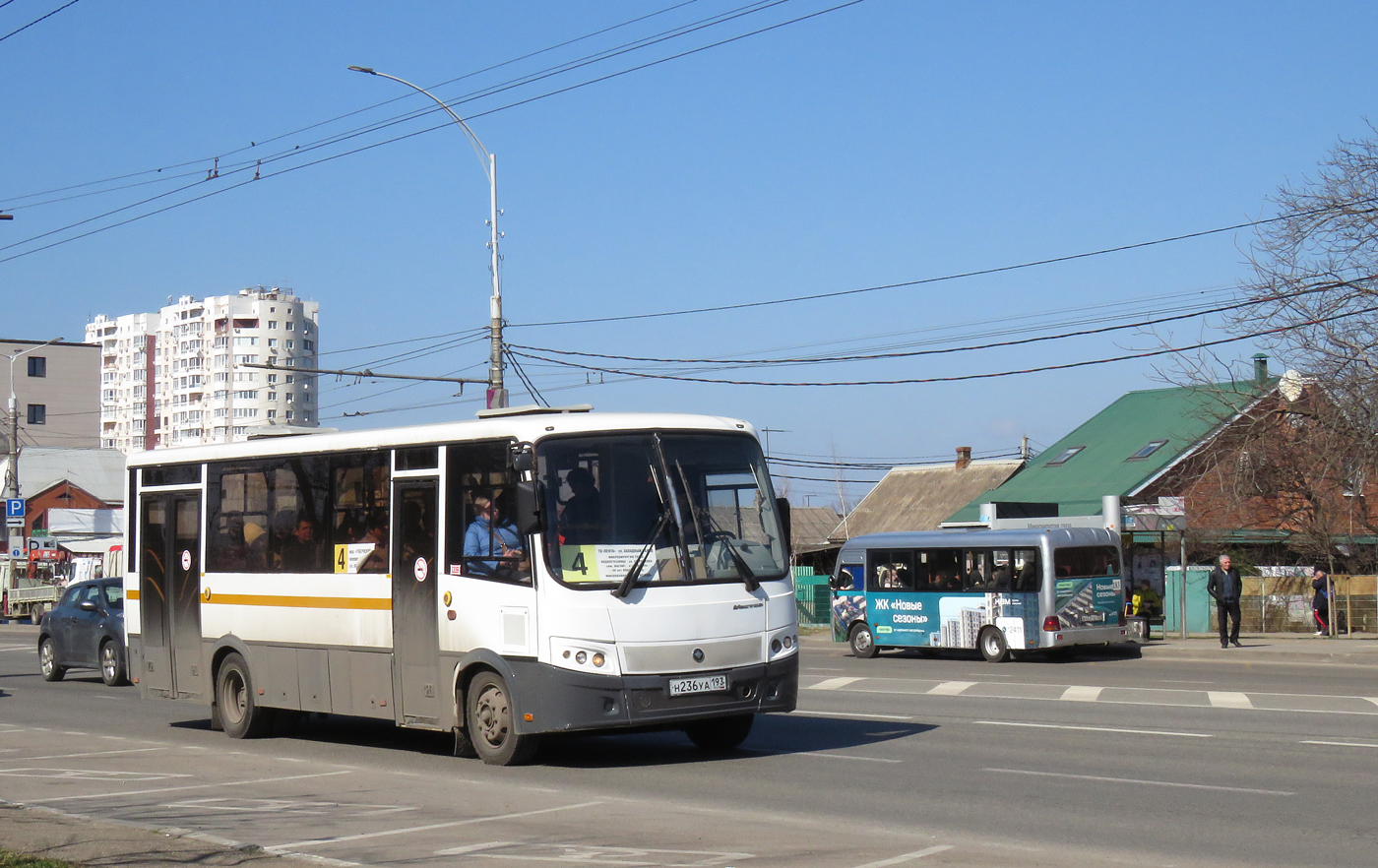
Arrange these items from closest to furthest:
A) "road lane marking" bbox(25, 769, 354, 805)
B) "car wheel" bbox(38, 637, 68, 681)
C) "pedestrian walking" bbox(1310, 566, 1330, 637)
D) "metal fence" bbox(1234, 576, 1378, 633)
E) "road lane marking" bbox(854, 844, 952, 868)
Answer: "road lane marking" bbox(854, 844, 952, 868) → "road lane marking" bbox(25, 769, 354, 805) → "car wheel" bbox(38, 637, 68, 681) → "pedestrian walking" bbox(1310, 566, 1330, 637) → "metal fence" bbox(1234, 576, 1378, 633)

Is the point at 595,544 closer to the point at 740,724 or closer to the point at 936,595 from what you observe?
the point at 740,724

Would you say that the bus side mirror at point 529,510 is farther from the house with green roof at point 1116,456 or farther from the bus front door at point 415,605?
the house with green roof at point 1116,456

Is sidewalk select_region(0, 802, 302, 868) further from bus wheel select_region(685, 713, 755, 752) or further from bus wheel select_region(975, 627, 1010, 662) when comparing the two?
bus wheel select_region(975, 627, 1010, 662)

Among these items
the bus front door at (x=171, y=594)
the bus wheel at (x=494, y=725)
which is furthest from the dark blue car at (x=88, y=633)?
the bus wheel at (x=494, y=725)

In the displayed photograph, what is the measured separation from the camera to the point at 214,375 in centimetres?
17375

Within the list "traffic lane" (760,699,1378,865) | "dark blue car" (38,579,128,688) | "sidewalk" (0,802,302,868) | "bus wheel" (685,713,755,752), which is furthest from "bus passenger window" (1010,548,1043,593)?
"sidewalk" (0,802,302,868)

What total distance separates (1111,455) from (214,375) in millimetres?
145057

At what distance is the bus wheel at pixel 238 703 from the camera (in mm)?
15242

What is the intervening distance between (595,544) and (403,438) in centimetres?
249

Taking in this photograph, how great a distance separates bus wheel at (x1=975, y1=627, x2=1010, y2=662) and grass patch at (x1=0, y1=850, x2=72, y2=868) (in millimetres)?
21093

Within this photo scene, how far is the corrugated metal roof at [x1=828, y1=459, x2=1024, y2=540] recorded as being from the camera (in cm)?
5341

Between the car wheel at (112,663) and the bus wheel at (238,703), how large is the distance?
30.4ft

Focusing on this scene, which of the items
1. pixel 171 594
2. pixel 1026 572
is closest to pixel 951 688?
pixel 1026 572

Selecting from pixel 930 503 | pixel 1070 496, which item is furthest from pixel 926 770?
pixel 930 503
